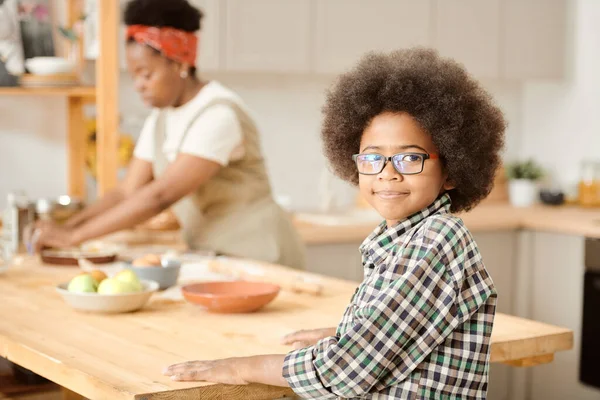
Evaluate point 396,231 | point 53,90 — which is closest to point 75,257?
point 53,90

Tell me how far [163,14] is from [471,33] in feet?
7.12

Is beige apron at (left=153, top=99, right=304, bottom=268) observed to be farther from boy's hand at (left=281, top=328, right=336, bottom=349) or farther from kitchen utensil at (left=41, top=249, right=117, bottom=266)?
boy's hand at (left=281, top=328, right=336, bottom=349)

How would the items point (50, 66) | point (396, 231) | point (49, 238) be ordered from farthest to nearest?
1. point (50, 66)
2. point (49, 238)
3. point (396, 231)

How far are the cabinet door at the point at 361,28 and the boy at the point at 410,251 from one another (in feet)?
8.66

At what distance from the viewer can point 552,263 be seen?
4211 mm

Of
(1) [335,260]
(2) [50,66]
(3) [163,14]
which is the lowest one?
(1) [335,260]

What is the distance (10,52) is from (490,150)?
2.52 metres

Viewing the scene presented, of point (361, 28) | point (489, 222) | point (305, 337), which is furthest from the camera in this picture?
point (361, 28)

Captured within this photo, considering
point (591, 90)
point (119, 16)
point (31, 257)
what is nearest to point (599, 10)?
point (591, 90)

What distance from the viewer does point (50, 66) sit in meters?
3.54

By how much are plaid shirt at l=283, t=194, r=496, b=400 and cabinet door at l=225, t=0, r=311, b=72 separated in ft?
8.90

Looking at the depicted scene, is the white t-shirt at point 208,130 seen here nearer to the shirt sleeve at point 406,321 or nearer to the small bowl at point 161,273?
the small bowl at point 161,273

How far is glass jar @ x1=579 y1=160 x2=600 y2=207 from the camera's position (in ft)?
15.6

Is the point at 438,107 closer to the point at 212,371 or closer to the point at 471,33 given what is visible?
the point at 212,371
